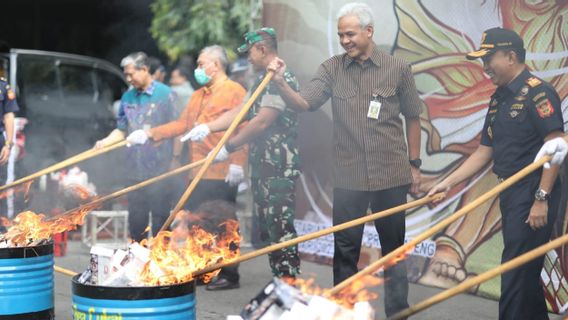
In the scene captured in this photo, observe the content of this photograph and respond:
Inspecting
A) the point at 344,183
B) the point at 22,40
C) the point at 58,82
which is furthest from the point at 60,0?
the point at 344,183

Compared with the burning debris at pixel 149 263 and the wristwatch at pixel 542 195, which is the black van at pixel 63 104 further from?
the wristwatch at pixel 542 195

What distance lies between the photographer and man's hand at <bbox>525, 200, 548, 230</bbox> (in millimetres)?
4562

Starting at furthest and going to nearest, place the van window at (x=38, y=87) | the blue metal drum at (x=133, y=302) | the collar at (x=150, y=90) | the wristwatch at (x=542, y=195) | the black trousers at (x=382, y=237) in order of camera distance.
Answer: the van window at (x=38, y=87) < the collar at (x=150, y=90) < the black trousers at (x=382, y=237) < the wristwatch at (x=542, y=195) < the blue metal drum at (x=133, y=302)

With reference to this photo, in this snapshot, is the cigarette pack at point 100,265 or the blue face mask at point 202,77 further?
the blue face mask at point 202,77

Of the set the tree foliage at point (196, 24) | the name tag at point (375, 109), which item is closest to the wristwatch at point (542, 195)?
the name tag at point (375, 109)

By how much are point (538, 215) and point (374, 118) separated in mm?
1123

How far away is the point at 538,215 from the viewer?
15.0ft

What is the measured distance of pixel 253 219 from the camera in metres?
8.99

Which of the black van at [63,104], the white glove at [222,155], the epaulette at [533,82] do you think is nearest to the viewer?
the epaulette at [533,82]

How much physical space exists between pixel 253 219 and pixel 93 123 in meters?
3.58

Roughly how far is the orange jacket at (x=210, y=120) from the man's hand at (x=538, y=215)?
9.32 feet

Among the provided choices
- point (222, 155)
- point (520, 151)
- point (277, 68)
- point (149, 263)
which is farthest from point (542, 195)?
point (222, 155)

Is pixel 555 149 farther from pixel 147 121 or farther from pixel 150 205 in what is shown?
pixel 150 205

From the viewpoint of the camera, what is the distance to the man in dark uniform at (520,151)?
4633 millimetres
